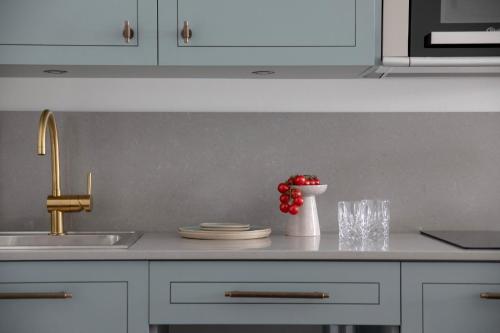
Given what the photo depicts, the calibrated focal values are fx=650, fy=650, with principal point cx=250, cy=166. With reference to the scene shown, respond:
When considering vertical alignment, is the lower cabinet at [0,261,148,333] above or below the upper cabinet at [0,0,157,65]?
below

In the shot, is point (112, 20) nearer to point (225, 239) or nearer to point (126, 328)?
point (225, 239)

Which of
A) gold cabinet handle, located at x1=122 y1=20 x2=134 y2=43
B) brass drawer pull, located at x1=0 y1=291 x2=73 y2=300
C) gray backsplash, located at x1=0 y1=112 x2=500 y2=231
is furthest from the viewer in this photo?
gray backsplash, located at x1=0 y1=112 x2=500 y2=231

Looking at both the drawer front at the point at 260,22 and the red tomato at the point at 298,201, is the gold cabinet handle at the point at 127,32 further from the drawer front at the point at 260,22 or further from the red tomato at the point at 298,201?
the red tomato at the point at 298,201

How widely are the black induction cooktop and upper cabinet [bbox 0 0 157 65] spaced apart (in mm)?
1126

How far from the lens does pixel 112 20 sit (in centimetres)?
207

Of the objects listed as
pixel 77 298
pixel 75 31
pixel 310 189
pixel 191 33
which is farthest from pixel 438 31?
pixel 77 298

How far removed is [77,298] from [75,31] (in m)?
0.83

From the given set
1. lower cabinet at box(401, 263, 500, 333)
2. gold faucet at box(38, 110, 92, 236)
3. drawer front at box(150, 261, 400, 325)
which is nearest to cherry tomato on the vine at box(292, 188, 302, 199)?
drawer front at box(150, 261, 400, 325)

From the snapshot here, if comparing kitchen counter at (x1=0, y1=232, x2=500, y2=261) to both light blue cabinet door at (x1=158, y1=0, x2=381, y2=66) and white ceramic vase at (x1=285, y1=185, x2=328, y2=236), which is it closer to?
white ceramic vase at (x1=285, y1=185, x2=328, y2=236)

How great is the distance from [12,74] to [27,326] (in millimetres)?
938

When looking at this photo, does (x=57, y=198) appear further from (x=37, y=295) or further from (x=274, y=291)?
(x=274, y=291)

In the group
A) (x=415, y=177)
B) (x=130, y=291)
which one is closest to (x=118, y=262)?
(x=130, y=291)

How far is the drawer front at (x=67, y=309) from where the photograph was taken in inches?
72.1

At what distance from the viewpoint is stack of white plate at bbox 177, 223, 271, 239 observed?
2.07 meters
